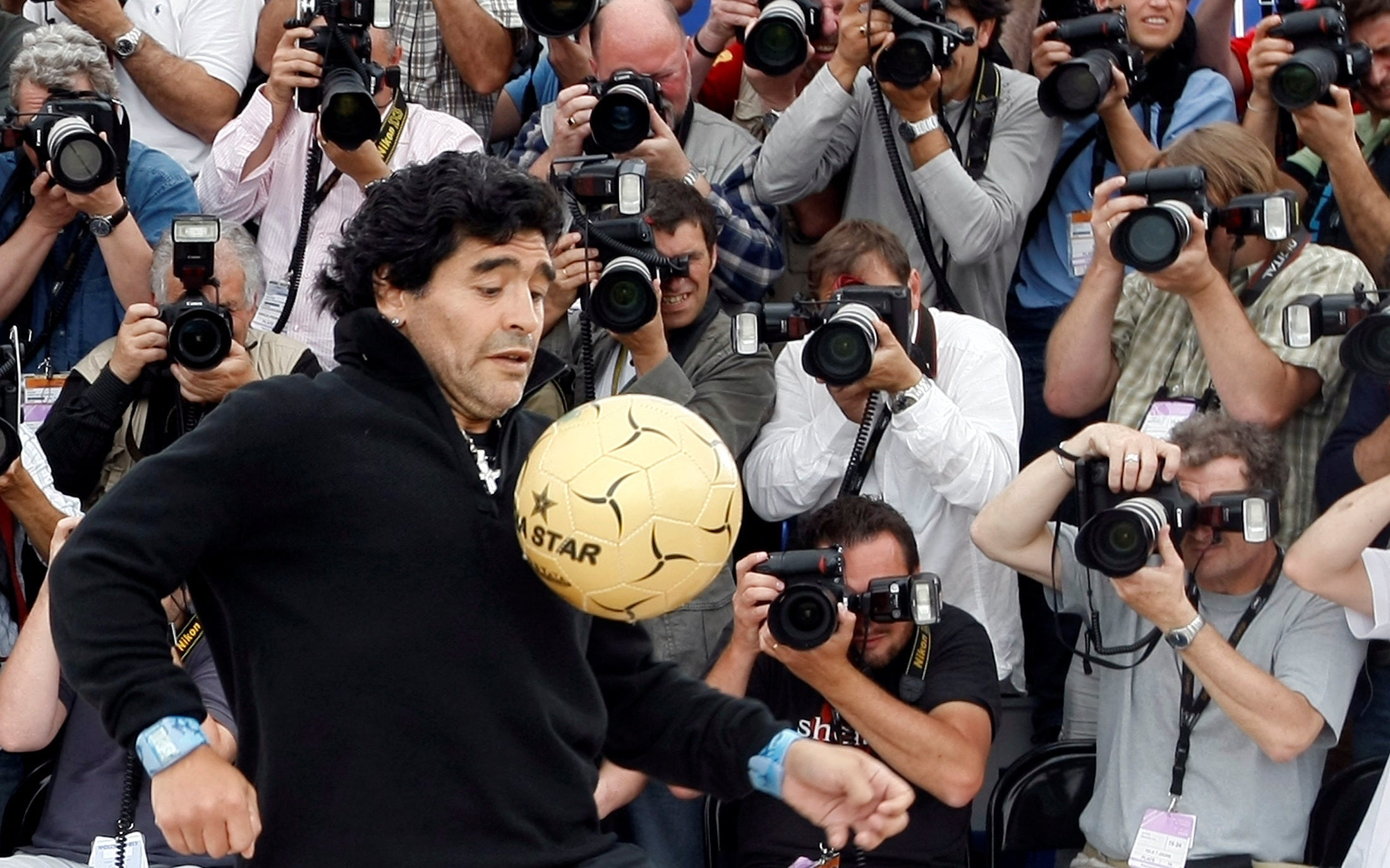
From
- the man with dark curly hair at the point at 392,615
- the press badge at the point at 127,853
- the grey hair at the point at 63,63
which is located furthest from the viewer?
the grey hair at the point at 63,63

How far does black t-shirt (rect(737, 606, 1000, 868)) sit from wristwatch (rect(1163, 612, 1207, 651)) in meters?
0.52

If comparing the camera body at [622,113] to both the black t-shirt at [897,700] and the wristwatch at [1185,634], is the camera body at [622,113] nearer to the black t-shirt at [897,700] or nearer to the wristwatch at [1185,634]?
the black t-shirt at [897,700]

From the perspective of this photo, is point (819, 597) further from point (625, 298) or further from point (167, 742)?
point (167, 742)

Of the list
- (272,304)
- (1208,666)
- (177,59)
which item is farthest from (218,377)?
(1208,666)

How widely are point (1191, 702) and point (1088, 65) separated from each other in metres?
1.89

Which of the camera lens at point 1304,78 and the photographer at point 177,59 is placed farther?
the photographer at point 177,59

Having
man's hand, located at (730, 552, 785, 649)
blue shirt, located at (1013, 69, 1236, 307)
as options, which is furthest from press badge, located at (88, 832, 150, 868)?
blue shirt, located at (1013, 69, 1236, 307)

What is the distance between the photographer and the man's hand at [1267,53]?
5738mm

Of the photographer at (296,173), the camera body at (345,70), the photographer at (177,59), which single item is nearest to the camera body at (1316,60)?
the photographer at (296,173)

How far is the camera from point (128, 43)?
6.78 metres

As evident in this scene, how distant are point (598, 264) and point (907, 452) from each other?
1.01 metres

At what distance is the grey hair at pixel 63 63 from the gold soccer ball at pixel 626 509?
11.3 ft

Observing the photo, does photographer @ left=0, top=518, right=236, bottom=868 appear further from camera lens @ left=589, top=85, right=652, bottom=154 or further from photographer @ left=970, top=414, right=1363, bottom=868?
photographer @ left=970, top=414, right=1363, bottom=868

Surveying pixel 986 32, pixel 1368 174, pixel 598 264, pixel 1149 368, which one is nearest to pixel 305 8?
pixel 598 264
